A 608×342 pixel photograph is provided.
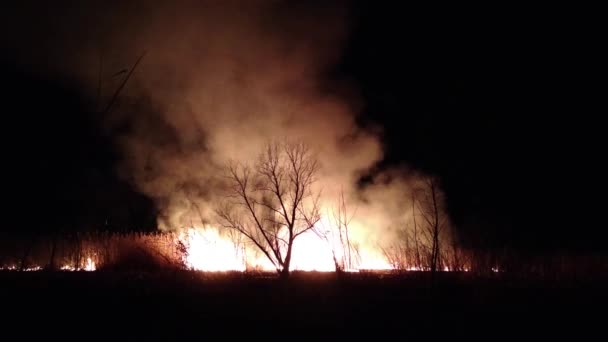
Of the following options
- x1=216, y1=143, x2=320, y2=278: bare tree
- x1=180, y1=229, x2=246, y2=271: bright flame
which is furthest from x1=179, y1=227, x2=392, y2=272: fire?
x1=216, y1=143, x2=320, y2=278: bare tree

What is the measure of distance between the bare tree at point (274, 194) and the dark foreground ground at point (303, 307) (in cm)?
386

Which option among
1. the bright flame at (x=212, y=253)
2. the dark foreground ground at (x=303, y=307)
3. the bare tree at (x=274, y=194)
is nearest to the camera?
the dark foreground ground at (x=303, y=307)

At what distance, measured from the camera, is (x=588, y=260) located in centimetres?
1009

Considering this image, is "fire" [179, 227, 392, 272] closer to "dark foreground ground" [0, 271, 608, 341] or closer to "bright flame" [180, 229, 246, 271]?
"bright flame" [180, 229, 246, 271]

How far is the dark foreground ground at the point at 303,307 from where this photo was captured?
5.21 m

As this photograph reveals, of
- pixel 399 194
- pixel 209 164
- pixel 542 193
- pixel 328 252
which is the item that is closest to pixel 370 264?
pixel 328 252

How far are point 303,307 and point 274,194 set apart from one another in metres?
8.04

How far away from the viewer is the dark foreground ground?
17.1 ft

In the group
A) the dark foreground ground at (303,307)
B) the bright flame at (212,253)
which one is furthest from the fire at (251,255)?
the dark foreground ground at (303,307)

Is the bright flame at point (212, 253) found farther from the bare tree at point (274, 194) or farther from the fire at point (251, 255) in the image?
the bare tree at point (274, 194)

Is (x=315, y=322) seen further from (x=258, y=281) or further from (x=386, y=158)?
(x=386, y=158)

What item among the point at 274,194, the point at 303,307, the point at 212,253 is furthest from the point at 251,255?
the point at 303,307

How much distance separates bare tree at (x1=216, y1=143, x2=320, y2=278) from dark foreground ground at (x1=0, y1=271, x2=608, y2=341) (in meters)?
3.86

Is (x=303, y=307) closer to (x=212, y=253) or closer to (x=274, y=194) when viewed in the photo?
(x=212, y=253)
